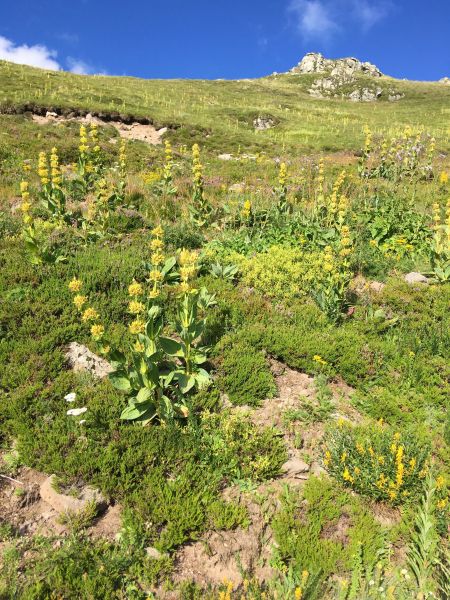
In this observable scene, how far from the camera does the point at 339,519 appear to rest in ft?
13.6

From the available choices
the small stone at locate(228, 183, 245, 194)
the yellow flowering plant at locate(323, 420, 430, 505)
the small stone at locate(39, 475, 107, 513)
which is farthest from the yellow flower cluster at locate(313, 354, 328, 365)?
the small stone at locate(228, 183, 245, 194)

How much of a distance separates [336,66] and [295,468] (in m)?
133

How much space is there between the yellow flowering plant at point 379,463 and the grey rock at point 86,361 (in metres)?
3.28

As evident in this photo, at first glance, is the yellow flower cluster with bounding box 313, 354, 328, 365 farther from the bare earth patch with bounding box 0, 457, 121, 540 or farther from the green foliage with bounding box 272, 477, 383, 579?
the bare earth patch with bounding box 0, 457, 121, 540

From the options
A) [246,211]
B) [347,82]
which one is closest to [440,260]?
[246,211]

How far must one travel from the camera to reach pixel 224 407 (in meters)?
5.43

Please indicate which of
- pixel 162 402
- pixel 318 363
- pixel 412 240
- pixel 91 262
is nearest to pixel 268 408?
pixel 318 363

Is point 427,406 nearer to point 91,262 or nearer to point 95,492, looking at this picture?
point 95,492

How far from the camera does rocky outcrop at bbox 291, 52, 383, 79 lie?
4202 inches

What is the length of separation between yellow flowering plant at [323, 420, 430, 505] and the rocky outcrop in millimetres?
114341

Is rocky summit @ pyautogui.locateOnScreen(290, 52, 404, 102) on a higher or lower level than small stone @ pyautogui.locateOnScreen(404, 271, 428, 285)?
higher

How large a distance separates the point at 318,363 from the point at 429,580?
2981mm

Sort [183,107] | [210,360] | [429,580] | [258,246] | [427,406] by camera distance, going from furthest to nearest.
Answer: [183,107]
[258,246]
[210,360]
[427,406]
[429,580]

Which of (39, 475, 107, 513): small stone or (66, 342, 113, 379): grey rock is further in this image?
(66, 342, 113, 379): grey rock
